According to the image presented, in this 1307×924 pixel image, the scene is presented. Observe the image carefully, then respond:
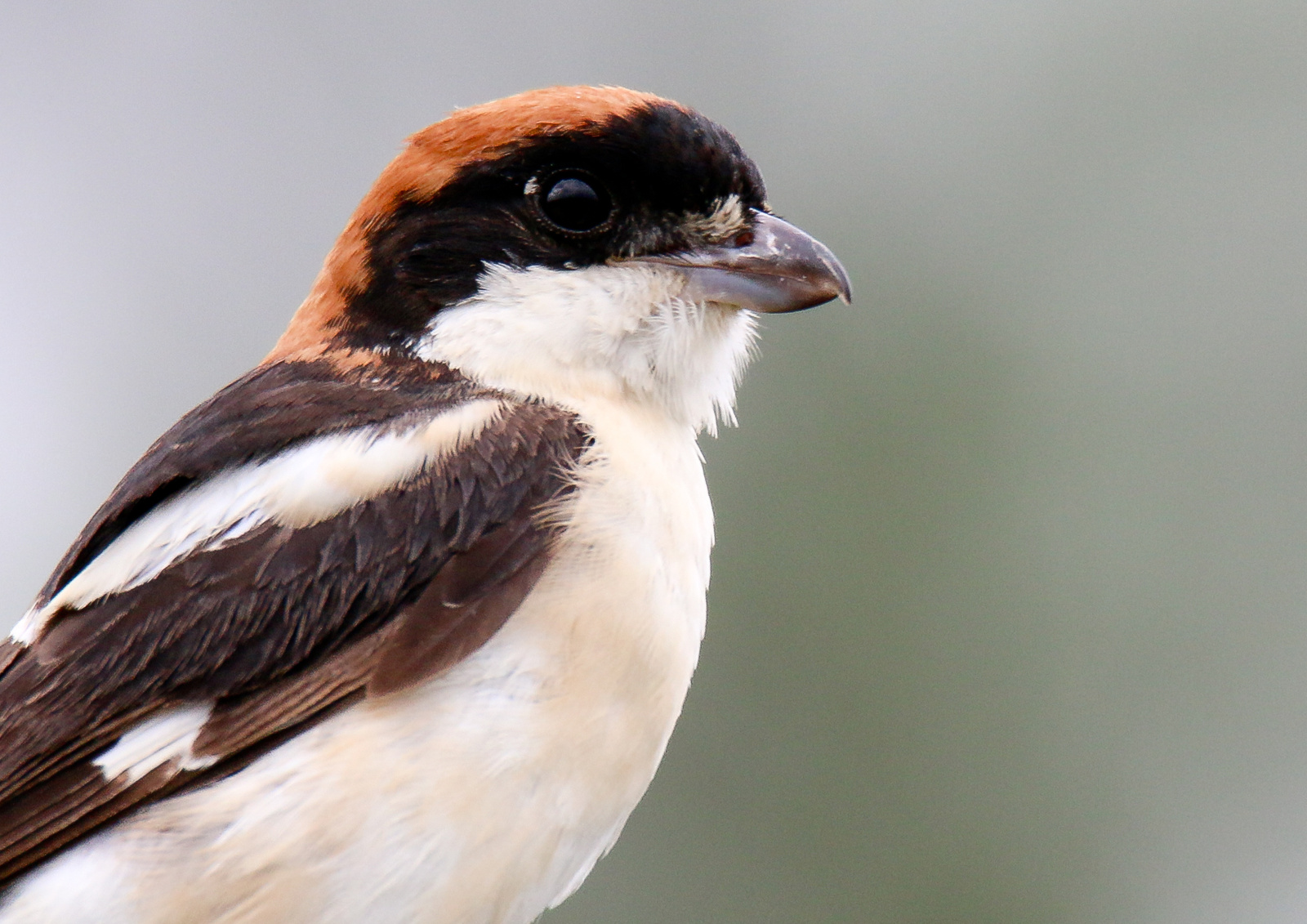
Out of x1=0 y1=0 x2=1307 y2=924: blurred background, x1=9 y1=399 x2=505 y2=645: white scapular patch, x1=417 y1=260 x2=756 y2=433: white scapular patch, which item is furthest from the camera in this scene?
x1=0 y1=0 x2=1307 y2=924: blurred background

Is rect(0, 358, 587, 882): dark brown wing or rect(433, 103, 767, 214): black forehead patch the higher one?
rect(433, 103, 767, 214): black forehead patch

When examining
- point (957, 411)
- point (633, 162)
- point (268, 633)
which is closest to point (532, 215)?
point (633, 162)

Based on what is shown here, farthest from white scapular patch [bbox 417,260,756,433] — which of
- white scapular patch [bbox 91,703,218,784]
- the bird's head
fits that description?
white scapular patch [bbox 91,703,218,784]

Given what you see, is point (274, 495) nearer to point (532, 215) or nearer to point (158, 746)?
point (158, 746)

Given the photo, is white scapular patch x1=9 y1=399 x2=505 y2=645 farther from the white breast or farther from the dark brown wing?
the white breast

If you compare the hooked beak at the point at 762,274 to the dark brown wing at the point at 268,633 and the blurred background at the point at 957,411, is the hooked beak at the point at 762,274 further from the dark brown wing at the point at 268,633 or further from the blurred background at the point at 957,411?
the blurred background at the point at 957,411

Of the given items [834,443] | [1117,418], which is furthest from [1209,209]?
[834,443]
